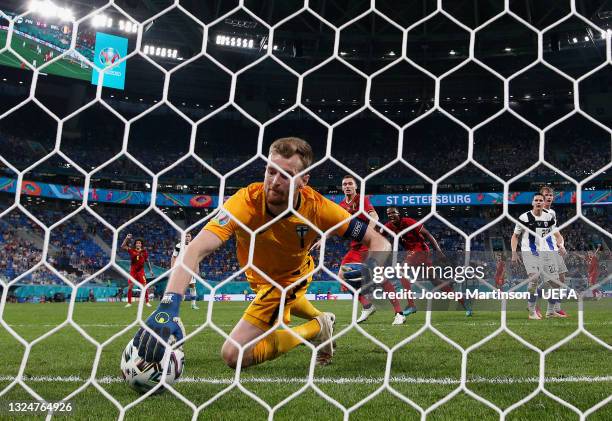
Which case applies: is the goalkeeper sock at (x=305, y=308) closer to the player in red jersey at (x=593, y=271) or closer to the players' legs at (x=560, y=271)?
the players' legs at (x=560, y=271)

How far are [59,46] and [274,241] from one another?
74.8 feet

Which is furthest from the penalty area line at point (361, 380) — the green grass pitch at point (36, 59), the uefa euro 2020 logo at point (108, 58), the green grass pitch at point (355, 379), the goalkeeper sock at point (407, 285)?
the green grass pitch at point (36, 59)

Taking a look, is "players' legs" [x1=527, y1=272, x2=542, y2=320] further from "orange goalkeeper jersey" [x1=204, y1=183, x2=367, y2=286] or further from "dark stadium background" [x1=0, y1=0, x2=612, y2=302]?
"dark stadium background" [x1=0, y1=0, x2=612, y2=302]

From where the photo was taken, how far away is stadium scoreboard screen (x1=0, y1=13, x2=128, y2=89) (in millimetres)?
20500

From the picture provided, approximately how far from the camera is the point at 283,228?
9.81ft

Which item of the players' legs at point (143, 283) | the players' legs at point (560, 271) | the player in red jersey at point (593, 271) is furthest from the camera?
the player in red jersey at point (593, 271)

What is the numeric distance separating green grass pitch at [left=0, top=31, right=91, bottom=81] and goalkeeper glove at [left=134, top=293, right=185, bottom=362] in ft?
66.0

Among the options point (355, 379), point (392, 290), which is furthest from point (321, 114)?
point (355, 379)

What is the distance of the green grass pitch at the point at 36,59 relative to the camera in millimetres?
20234

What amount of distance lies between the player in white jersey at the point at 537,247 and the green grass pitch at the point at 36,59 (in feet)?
61.2

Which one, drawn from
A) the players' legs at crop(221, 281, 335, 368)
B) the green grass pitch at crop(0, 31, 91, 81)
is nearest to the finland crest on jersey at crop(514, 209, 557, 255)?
the players' legs at crop(221, 281, 335, 368)

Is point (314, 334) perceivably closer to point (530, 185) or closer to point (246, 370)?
point (246, 370)

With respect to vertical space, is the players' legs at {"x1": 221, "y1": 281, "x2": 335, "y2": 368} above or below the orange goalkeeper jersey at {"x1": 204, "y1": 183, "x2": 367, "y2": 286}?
below

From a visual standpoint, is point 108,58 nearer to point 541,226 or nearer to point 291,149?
point 541,226
